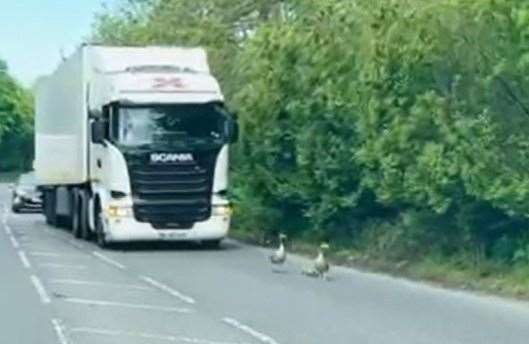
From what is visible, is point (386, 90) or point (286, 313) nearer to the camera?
point (286, 313)

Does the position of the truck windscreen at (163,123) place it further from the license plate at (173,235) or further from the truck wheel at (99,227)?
the truck wheel at (99,227)

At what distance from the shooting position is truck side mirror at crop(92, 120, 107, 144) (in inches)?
1294

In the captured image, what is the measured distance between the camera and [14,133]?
139125mm

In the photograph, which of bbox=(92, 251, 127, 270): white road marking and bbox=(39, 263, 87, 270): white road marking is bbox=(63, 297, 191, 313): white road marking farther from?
bbox=(92, 251, 127, 270): white road marking

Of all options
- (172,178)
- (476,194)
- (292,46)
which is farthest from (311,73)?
(476,194)

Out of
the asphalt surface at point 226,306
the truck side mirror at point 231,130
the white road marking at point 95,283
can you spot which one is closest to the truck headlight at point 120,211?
the asphalt surface at point 226,306

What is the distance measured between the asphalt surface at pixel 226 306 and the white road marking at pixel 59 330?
2 centimetres

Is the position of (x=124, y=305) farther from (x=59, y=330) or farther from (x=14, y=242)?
(x=14, y=242)

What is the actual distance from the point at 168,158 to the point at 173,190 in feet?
2.30

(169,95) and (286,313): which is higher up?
(169,95)

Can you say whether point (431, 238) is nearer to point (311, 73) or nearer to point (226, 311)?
point (311, 73)

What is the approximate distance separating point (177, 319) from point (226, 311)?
44.6 inches

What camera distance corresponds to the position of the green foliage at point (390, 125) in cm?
2362

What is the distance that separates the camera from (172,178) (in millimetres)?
33062
